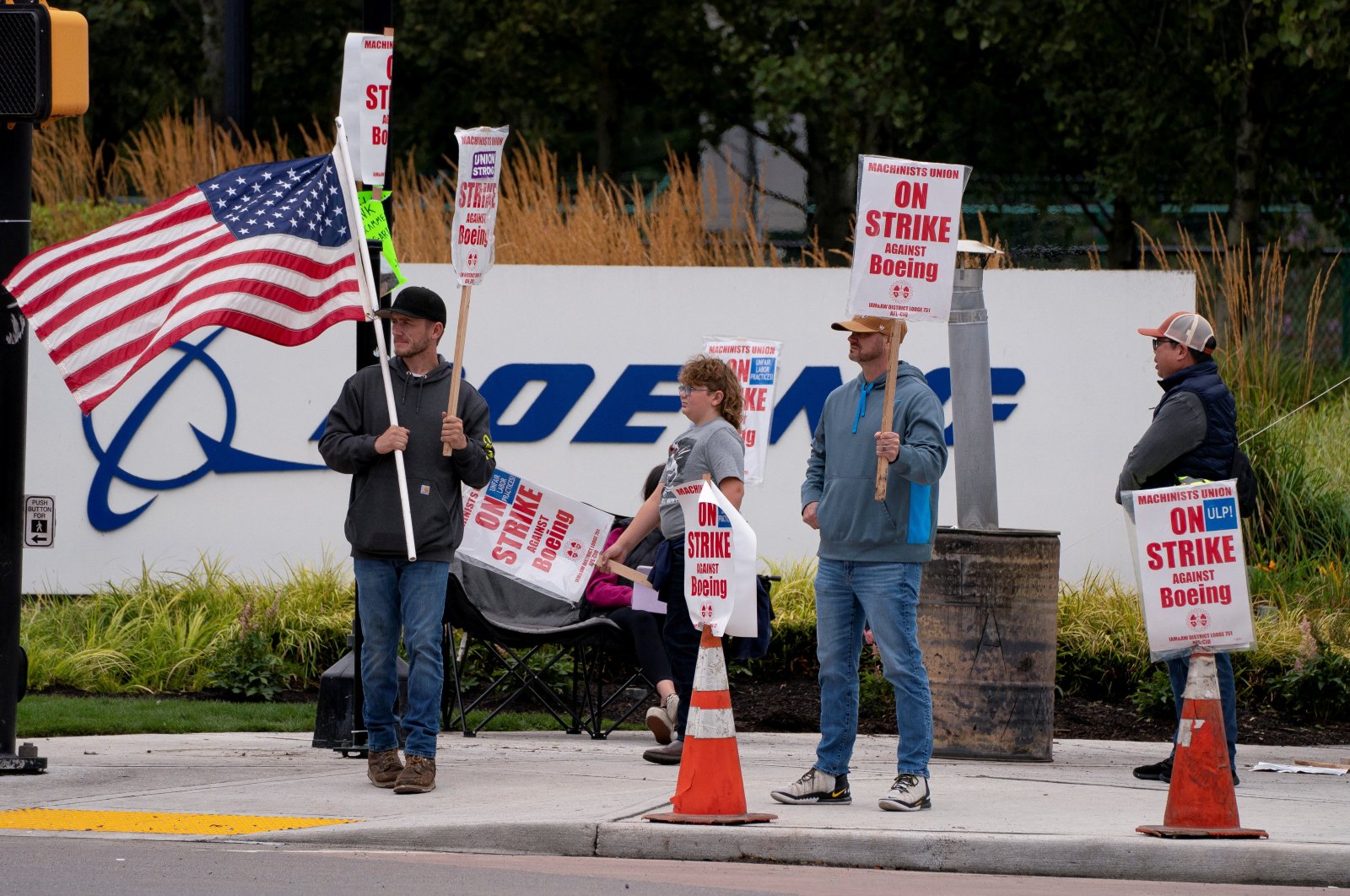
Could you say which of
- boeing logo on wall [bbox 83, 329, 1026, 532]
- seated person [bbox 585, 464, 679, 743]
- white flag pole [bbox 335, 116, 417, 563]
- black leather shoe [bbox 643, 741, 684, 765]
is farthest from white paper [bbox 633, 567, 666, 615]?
boeing logo on wall [bbox 83, 329, 1026, 532]

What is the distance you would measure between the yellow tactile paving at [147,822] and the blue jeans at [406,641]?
0.87 meters

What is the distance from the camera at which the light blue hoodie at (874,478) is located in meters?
7.74

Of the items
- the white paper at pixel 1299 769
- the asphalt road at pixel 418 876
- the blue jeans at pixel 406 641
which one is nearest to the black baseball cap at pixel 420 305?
the blue jeans at pixel 406 641

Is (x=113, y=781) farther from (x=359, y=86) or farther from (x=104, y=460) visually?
(x=104, y=460)

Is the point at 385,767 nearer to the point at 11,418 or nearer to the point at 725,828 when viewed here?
the point at 725,828

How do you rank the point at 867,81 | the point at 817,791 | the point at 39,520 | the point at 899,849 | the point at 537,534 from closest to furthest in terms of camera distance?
the point at 899,849, the point at 817,791, the point at 39,520, the point at 537,534, the point at 867,81

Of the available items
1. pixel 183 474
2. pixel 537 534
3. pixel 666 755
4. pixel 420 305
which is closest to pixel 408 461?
pixel 420 305

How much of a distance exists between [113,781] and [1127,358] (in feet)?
26.4

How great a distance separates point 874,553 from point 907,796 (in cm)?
96

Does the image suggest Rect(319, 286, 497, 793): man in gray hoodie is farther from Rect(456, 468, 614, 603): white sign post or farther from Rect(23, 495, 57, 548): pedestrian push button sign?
Rect(456, 468, 614, 603): white sign post

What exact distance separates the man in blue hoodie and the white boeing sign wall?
5.97m

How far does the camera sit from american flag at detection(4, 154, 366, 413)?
8.48 m

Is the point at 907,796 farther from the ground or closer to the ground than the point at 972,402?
closer to the ground

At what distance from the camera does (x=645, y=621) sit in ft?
34.4
